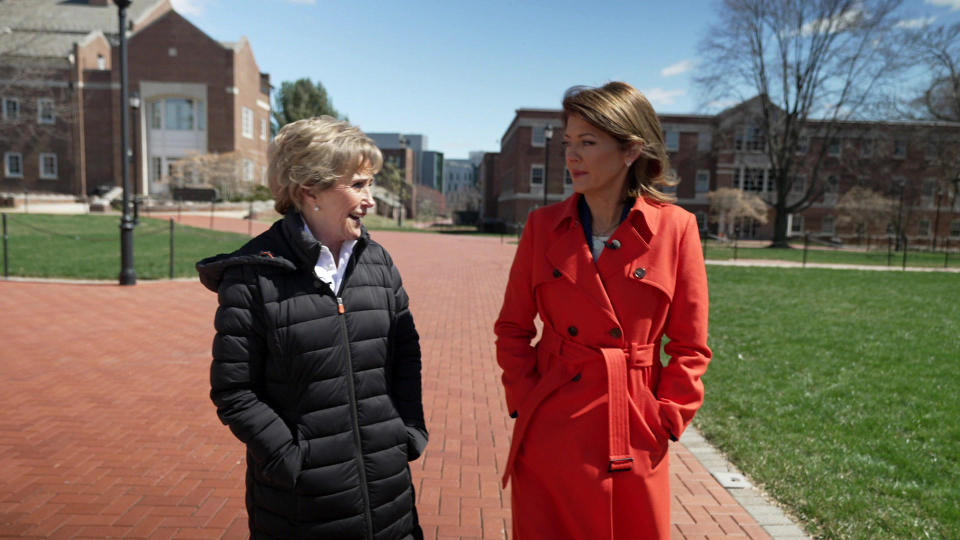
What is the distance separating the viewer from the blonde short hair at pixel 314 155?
1979 mm

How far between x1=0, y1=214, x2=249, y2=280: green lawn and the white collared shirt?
12075 mm

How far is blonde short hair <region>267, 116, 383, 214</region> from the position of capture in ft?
6.49

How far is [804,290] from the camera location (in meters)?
14.1

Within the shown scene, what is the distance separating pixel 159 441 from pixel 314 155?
3454 millimetres

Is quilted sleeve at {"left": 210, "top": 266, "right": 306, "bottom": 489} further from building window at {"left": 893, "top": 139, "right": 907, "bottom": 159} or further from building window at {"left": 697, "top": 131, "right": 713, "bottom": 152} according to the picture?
building window at {"left": 893, "top": 139, "right": 907, "bottom": 159}

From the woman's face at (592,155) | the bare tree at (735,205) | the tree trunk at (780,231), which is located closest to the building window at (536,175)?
the bare tree at (735,205)

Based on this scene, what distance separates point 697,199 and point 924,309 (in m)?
41.0

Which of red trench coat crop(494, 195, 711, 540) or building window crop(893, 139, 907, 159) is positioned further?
building window crop(893, 139, 907, 159)

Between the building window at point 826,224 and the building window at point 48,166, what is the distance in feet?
197

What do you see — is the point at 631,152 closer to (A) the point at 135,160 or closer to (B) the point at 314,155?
(B) the point at 314,155

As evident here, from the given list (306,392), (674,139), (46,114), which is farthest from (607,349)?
(46,114)

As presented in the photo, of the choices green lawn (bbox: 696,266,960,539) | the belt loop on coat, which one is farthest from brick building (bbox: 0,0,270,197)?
the belt loop on coat

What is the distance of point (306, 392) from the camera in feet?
6.46

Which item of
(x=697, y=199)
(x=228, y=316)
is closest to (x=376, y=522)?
(x=228, y=316)
